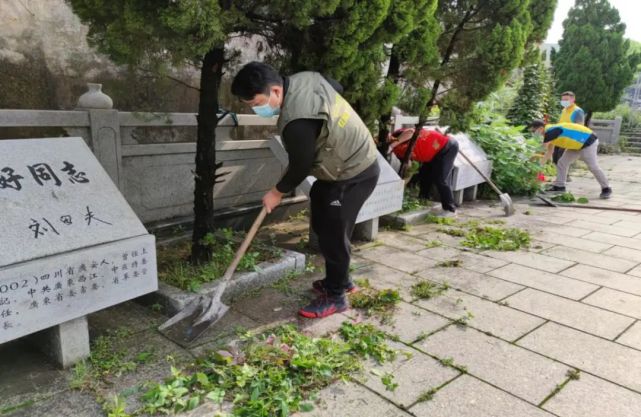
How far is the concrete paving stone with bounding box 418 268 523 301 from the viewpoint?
3914 mm

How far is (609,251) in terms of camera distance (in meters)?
5.14

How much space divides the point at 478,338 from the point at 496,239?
251 cm

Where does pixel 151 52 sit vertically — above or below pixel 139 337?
above

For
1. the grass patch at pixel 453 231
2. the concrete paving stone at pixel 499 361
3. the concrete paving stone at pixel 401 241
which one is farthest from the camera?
the grass patch at pixel 453 231

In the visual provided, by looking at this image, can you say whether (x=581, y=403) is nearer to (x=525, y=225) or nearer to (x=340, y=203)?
(x=340, y=203)

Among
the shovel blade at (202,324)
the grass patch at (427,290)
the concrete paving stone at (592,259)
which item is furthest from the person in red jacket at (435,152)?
the shovel blade at (202,324)

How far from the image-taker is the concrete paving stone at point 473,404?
2372 mm

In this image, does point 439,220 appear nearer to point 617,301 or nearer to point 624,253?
point 624,253

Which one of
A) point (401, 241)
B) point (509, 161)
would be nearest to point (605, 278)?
point (401, 241)

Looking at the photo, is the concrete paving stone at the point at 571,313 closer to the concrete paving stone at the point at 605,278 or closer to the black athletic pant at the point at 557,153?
the concrete paving stone at the point at 605,278

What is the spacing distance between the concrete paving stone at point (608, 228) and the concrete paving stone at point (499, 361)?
3835mm

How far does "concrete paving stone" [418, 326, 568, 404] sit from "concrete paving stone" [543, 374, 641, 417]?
0.08 metres

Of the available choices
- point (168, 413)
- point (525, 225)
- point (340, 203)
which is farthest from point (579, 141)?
point (168, 413)

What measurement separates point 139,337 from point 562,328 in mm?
2949
